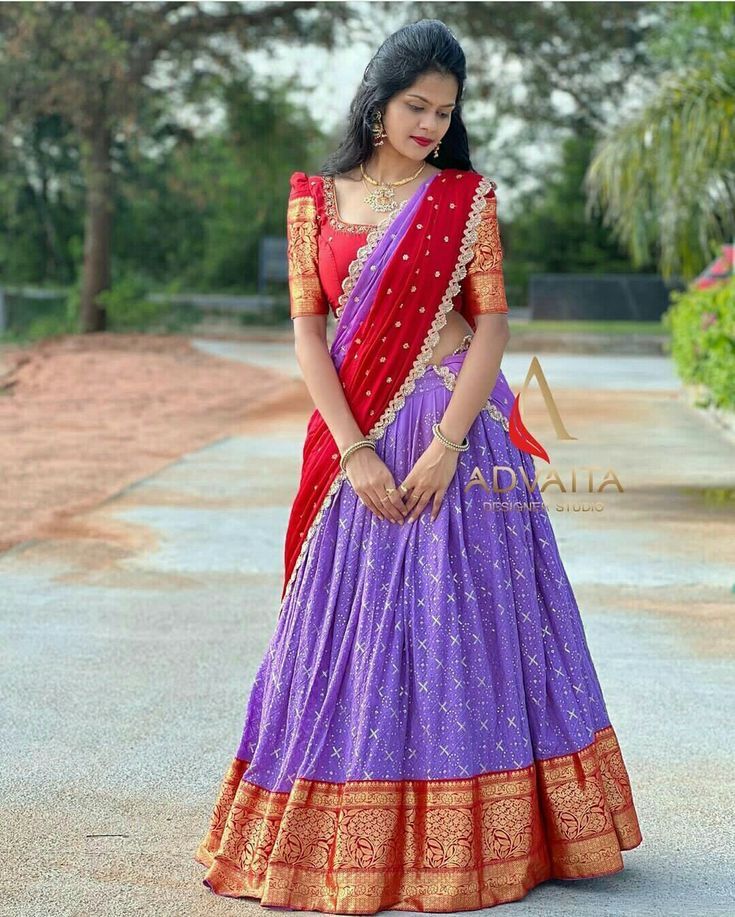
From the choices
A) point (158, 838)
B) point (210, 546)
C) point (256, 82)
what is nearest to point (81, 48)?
point (256, 82)

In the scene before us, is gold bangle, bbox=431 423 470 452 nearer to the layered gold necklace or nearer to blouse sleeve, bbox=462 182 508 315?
blouse sleeve, bbox=462 182 508 315

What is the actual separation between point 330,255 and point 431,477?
1.56 ft

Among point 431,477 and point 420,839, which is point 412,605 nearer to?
point 431,477

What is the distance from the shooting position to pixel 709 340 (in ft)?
39.1

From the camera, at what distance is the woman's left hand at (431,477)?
9.45 feet

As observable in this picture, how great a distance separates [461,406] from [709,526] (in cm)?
521

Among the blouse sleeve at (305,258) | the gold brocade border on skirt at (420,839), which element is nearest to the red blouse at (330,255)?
the blouse sleeve at (305,258)

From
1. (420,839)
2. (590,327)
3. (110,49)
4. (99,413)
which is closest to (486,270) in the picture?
(420,839)

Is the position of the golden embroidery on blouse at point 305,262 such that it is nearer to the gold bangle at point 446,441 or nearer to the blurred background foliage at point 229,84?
the gold bangle at point 446,441

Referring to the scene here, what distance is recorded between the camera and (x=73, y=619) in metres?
5.67

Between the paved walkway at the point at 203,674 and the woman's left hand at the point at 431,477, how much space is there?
76 centimetres

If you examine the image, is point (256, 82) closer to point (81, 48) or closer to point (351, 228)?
point (81, 48)

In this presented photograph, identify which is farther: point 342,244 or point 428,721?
point 342,244

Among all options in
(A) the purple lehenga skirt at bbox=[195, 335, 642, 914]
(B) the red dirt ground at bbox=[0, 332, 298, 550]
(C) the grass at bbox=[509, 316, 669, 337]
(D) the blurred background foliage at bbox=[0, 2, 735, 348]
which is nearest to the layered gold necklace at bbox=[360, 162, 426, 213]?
(A) the purple lehenga skirt at bbox=[195, 335, 642, 914]
